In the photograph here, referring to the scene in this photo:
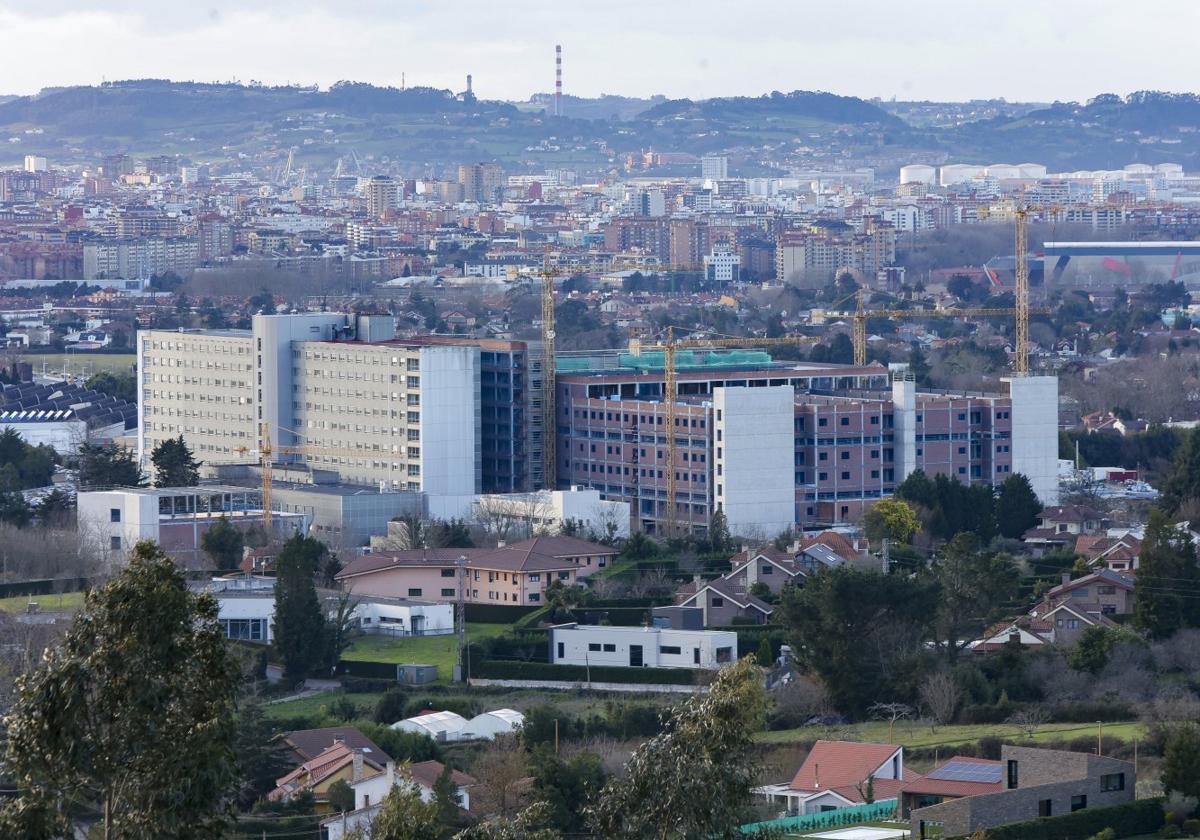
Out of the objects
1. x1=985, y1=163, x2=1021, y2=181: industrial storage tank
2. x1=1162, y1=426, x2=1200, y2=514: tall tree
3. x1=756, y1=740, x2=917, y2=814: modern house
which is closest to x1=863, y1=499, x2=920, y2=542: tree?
x1=1162, y1=426, x2=1200, y2=514: tall tree

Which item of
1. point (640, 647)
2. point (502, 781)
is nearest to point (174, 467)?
point (640, 647)

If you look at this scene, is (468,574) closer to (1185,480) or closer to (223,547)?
(223,547)

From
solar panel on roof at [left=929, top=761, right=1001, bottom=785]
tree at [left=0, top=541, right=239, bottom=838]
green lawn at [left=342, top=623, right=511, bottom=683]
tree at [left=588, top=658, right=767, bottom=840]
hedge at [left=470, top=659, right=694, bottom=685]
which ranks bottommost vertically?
green lawn at [left=342, top=623, right=511, bottom=683]

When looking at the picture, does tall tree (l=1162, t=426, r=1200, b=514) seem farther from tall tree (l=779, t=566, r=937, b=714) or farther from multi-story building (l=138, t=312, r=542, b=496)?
tall tree (l=779, t=566, r=937, b=714)

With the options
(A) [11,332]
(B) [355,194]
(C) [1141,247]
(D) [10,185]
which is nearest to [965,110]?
(B) [355,194]

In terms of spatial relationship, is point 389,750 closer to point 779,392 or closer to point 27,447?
point 779,392
